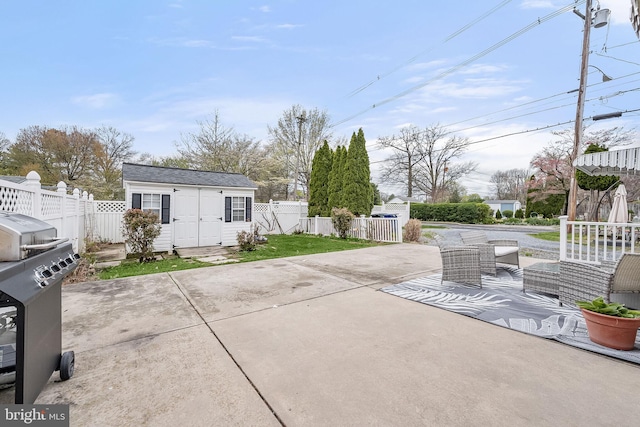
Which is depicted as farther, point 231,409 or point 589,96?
point 589,96

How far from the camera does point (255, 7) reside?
31.4 feet

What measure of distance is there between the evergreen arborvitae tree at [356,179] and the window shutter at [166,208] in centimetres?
686

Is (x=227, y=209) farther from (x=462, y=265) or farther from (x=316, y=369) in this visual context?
(x=316, y=369)

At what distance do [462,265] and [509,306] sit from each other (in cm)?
93

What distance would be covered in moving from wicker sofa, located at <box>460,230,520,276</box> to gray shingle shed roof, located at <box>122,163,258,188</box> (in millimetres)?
6944

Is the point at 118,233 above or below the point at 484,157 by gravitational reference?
below

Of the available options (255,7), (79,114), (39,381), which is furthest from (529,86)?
(79,114)

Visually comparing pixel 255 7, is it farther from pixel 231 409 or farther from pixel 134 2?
pixel 231 409

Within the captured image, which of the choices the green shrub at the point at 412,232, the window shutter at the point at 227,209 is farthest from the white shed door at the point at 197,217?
the green shrub at the point at 412,232

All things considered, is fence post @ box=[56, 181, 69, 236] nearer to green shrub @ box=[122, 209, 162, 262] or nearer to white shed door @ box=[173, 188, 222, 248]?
green shrub @ box=[122, 209, 162, 262]

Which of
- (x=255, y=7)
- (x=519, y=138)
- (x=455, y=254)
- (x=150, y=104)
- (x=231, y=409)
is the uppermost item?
(x=255, y=7)

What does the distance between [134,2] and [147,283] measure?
24.9 feet

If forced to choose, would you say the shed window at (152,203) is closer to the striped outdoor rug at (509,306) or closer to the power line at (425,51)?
the striped outdoor rug at (509,306)

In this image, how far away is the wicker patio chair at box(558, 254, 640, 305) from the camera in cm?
286
